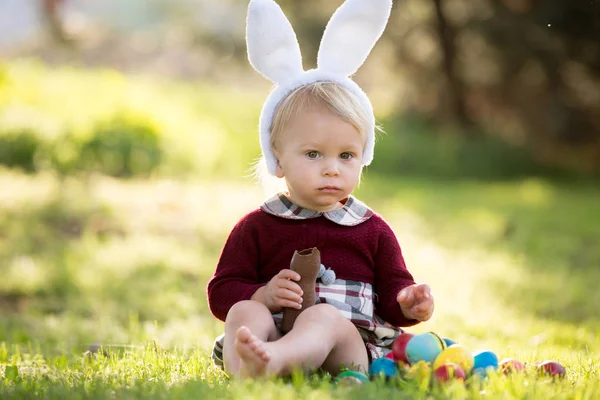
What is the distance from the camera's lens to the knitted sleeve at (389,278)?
10.5ft

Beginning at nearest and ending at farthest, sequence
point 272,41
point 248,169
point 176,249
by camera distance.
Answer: point 272,41, point 248,169, point 176,249

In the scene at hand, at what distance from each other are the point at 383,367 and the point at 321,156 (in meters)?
0.83

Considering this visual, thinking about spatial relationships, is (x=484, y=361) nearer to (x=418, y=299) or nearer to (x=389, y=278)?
(x=418, y=299)

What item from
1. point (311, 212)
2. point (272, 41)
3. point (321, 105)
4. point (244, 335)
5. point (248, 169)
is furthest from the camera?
point (248, 169)

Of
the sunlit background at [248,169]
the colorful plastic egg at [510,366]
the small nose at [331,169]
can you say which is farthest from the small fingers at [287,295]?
the sunlit background at [248,169]

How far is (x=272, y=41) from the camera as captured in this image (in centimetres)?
335

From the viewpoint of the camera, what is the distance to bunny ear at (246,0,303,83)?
3342 millimetres

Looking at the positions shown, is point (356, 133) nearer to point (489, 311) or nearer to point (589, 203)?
point (489, 311)

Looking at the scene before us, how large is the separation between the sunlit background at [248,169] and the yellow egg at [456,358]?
741mm

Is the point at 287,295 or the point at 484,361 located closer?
the point at 287,295

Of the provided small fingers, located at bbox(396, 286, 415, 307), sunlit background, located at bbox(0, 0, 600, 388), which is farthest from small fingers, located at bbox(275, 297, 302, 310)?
sunlit background, located at bbox(0, 0, 600, 388)

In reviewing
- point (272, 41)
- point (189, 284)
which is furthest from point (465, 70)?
point (272, 41)

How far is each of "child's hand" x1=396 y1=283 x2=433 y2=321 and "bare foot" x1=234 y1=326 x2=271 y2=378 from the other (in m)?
0.63

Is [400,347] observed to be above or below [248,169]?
below
